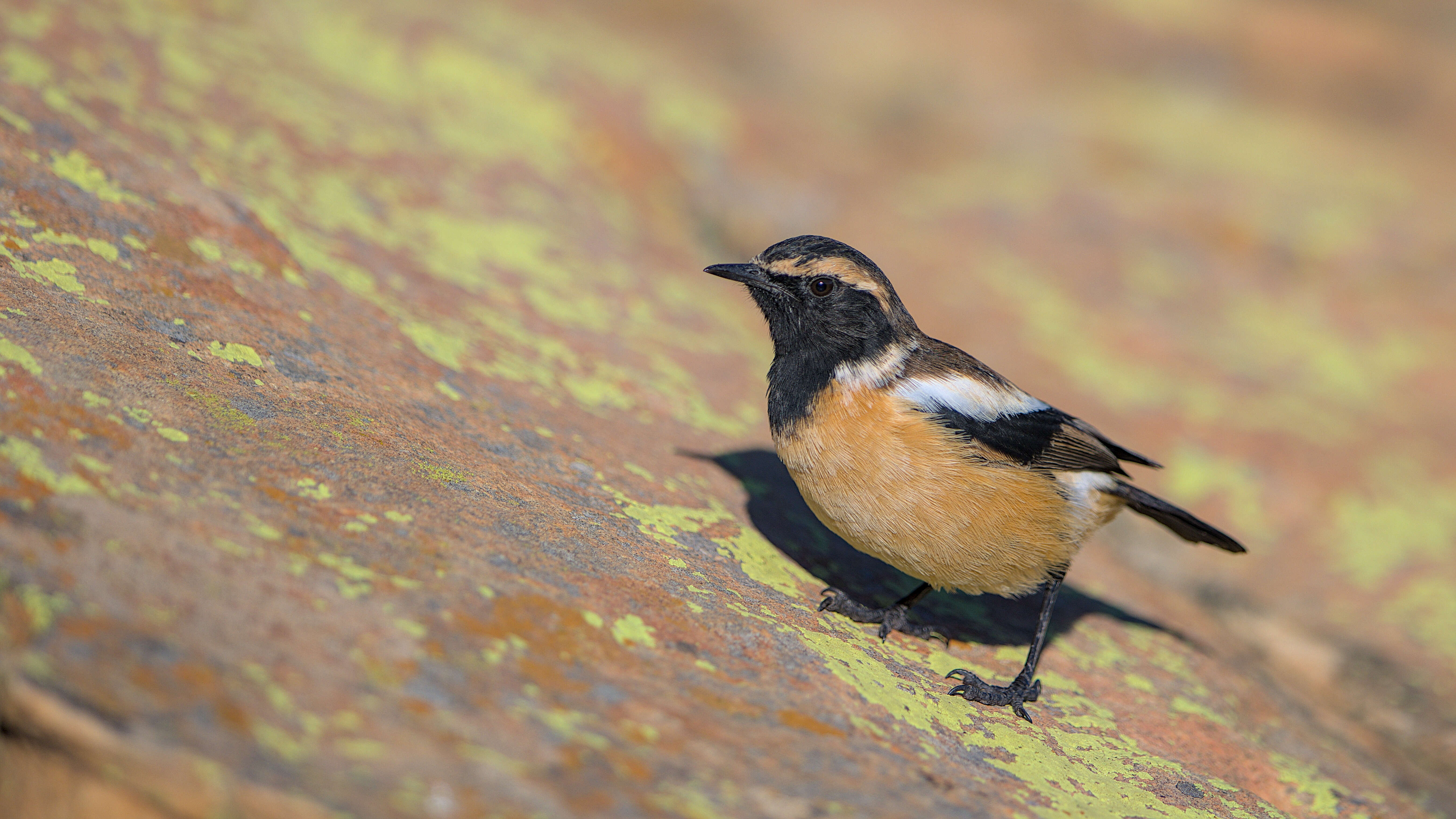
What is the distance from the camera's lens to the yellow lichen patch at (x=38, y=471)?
2686 millimetres

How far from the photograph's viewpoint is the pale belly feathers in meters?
4.12

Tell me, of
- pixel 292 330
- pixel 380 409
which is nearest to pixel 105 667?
pixel 380 409

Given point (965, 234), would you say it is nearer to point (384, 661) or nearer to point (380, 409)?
point (380, 409)

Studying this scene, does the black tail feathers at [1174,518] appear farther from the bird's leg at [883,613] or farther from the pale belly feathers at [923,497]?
the bird's leg at [883,613]

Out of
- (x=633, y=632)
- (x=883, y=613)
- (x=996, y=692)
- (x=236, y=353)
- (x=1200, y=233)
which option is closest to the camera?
(x=633, y=632)

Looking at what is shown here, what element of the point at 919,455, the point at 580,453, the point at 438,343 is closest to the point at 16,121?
the point at 438,343

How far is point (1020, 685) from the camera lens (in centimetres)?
413

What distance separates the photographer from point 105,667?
2291 mm

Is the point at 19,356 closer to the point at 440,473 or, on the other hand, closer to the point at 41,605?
the point at 41,605

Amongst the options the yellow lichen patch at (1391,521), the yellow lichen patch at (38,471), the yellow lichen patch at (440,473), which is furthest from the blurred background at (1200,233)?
the yellow lichen patch at (38,471)

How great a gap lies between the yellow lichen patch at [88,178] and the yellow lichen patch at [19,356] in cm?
127

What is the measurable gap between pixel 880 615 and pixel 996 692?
0.61 m

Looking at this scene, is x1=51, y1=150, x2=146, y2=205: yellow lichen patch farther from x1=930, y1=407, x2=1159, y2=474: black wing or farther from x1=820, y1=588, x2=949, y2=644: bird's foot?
x1=930, y1=407, x2=1159, y2=474: black wing

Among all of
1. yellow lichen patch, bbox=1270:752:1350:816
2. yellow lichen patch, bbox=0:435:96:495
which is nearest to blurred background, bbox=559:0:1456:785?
yellow lichen patch, bbox=1270:752:1350:816
